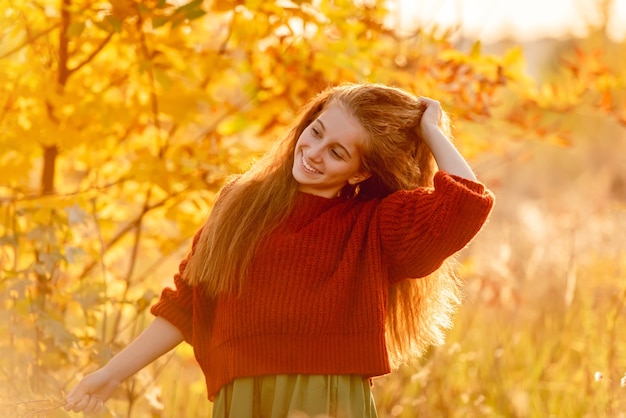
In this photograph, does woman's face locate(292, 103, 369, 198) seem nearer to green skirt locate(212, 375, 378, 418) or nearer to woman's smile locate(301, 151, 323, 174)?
woman's smile locate(301, 151, 323, 174)

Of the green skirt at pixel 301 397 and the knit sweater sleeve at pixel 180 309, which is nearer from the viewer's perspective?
the green skirt at pixel 301 397

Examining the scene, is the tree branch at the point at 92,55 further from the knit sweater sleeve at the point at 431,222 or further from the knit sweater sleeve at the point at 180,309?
the knit sweater sleeve at the point at 431,222

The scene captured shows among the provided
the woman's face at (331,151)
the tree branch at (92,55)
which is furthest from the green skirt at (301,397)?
the tree branch at (92,55)

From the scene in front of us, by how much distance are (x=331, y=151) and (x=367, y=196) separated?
19cm

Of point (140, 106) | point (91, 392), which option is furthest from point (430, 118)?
point (140, 106)

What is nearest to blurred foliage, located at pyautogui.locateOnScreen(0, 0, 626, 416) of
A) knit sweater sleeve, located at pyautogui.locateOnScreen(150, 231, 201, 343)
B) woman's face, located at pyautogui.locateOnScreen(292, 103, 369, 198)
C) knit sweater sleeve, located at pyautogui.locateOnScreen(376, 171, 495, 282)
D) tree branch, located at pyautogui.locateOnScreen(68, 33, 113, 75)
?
tree branch, located at pyautogui.locateOnScreen(68, 33, 113, 75)

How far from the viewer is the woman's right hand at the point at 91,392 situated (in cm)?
208

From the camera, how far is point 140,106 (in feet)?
9.53

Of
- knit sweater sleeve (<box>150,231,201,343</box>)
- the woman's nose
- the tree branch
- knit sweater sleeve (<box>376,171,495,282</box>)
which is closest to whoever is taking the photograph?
knit sweater sleeve (<box>376,171,495,282</box>)

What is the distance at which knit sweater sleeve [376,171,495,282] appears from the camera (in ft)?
6.24

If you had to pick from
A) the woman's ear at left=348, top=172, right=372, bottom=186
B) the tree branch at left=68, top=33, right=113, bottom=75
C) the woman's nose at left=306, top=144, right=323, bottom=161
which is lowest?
the woman's ear at left=348, top=172, right=372, bottom=186

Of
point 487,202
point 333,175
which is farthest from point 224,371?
point 487,202

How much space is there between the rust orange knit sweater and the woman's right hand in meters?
0.28

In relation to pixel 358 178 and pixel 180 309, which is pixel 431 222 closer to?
pixel 358 178
